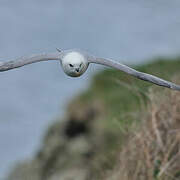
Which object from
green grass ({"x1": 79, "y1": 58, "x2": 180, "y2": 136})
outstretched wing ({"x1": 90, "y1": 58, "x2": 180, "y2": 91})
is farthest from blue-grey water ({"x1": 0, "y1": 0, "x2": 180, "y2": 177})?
outstretched wing ({"x1": 90, "y1": 58, "x2": 180, "y2": 91})

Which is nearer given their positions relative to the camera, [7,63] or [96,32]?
[7,63]

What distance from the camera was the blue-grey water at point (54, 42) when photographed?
15812mm

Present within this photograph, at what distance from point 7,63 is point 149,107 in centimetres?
242

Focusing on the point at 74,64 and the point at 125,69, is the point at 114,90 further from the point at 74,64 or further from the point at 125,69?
the point at 74,64

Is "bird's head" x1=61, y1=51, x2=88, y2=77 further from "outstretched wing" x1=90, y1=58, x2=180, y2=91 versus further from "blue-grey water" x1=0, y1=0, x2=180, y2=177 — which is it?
"blue-grey water" x1=0, y1=0, x2=180, y2=177

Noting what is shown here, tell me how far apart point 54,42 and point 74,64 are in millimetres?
14030

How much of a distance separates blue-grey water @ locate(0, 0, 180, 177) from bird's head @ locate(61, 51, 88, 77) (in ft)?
28.5

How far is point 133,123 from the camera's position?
6508mm

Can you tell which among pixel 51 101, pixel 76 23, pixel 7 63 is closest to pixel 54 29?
pixel 76 23

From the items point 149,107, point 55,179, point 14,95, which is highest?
point 14,95

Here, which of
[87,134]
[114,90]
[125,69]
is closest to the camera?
[125,69]

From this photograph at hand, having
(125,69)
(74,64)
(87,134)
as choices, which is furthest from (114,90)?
(74,64)

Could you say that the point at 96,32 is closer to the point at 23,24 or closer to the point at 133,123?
the point at 23,24

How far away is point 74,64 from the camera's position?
4.02 m
